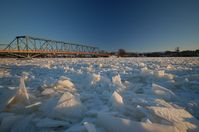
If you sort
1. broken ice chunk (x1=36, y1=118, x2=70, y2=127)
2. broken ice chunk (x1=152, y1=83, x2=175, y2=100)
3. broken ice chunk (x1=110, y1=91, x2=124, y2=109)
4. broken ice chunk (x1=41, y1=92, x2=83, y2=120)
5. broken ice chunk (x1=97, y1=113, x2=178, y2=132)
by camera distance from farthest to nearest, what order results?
1. broken ice chunk (x1=152, y1=83, x2=175, y2=100)
2. broken ice chunk (x1=110, y1=91, x2=124, y2=109)
3. broken ice chunk (x1=41, y1=92, x2=83, y2=120)
4. broken ice chunk (x1=36, y1=118, x2=70, y2=127)
5. broken ice chunk (x1=97, y1=113, x2=178, y2=132)

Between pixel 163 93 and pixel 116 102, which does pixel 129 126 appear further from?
pixel 163 93

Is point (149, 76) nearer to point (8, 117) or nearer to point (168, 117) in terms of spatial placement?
point (168, 117)

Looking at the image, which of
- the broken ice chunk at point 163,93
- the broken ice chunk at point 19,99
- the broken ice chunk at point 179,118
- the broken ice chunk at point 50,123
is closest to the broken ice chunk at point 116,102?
the broken ice chunk at point 179,118

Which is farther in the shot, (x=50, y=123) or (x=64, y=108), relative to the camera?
(x=64, y=108)

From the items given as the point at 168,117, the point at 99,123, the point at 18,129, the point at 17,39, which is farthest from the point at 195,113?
the point at 17,39

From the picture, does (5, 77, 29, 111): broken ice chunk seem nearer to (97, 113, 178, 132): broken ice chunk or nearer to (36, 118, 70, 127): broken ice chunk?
(36, 118, 70, 127): broken ice chunk

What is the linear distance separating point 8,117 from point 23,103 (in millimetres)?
281

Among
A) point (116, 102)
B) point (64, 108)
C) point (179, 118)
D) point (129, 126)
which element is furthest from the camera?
point (116, 102)

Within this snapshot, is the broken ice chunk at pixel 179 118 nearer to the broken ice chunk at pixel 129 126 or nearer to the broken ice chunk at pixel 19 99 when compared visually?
the broken ice chunk at pixel 129 126

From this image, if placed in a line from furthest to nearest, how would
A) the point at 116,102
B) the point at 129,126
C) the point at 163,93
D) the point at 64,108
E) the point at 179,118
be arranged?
the point at 163,93 < the point at 116,102 < the point at 64,108 < the point at 179,118 < the point at 129,126

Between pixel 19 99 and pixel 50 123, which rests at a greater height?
pixel 19 99

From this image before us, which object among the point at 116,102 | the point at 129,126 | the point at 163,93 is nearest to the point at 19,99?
the point at 116,102

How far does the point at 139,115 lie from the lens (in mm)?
1293

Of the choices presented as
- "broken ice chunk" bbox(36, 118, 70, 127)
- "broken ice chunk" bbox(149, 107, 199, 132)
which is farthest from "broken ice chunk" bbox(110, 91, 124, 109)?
"broken ice chunk" bbox(36, 118, 70, 127)
